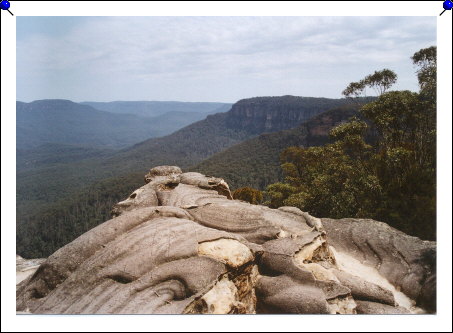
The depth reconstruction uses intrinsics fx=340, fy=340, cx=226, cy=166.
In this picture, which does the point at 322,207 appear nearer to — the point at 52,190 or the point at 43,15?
the point at 43,15

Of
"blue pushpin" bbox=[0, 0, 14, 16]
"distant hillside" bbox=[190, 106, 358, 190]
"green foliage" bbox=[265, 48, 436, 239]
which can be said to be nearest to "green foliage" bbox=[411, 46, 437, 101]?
"green foliage" bbox=[265, 48, 436, 239]

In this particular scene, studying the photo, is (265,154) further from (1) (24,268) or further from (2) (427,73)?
(1) (24,268)

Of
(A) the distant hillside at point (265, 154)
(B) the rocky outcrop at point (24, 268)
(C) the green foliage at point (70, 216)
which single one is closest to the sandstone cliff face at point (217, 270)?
(B) the rocky outcrop at point (24, 268)

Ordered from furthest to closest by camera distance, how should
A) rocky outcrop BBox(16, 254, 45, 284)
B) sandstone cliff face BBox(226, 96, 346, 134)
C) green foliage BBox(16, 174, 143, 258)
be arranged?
sandstone cliff face BBox(226, 96, 346, 134)
green foliage BBox(16, 174, 143, 258)
rocky outcrop BBox(16, 254, 45, 284)

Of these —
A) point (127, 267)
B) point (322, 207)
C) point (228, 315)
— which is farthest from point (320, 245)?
point (322, 207)

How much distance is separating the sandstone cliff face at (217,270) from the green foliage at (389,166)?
2354 millimetres

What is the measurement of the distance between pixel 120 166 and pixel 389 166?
398ft

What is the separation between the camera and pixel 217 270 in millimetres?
7172

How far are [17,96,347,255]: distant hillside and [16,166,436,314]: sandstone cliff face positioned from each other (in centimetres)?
380

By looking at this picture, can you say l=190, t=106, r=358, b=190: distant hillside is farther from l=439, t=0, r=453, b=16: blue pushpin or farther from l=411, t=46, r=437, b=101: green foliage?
l=439, t=0, r=453, b=16: blue pushpin

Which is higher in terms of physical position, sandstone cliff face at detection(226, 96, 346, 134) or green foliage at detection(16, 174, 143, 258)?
sandstone cliff face at detection(226, 96, 346, 134)

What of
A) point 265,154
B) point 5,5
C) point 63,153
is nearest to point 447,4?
point 5,5

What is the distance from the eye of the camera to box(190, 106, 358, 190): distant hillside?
71.0m

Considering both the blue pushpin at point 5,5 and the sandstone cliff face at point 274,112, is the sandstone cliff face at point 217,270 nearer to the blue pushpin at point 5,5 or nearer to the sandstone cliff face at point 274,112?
the blue pushpin at point 5,5
